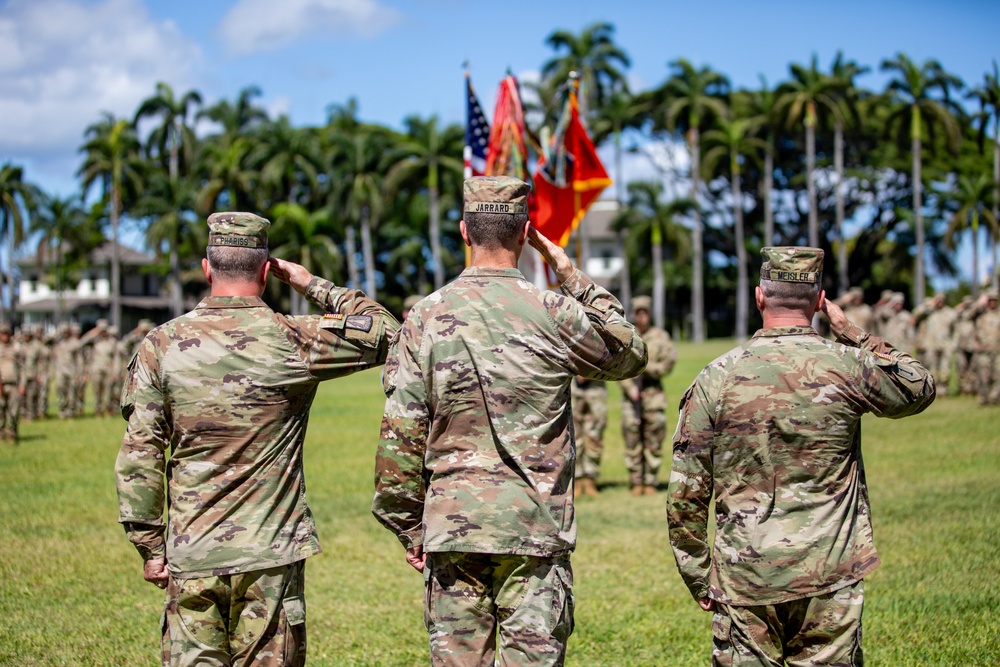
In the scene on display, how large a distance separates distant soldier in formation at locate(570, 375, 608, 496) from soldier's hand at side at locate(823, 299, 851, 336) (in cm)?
818

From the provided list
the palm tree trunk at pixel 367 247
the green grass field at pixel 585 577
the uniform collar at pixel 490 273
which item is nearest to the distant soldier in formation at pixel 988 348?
the green grass field at pixel 585 577

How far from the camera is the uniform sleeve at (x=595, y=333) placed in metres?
3.98

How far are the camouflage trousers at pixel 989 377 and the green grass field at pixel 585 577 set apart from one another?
191 inches

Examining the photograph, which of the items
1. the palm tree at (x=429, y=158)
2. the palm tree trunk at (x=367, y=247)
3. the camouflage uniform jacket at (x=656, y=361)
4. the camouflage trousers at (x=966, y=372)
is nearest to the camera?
the camouflage uniform jacket at (x=656, y=361)

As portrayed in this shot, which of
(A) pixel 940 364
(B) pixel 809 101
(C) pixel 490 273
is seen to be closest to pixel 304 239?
(B) pixel 809 101

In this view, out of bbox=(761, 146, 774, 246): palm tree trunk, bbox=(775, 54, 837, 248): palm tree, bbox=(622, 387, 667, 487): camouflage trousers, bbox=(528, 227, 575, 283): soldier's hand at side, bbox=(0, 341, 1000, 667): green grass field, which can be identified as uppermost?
bbox=(775, 54, 837, 248): palm tree

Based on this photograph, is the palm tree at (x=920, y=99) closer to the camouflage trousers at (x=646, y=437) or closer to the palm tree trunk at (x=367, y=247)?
the palm tree trunk at (x=367, y=247)

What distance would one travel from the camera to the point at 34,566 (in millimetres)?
9352

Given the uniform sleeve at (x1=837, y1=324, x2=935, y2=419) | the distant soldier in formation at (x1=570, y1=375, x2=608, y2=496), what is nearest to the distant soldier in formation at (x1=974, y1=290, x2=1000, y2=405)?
the distant soldier in formation at (x1=570, y1=375, x2=608, y2=496)

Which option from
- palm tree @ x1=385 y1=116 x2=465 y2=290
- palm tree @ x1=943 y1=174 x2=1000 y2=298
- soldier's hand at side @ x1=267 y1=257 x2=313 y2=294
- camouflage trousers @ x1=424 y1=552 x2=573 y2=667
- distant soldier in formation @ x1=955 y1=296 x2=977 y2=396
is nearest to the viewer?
camouflage trousers @ x1=424 y1=552 x2=573 y2=667

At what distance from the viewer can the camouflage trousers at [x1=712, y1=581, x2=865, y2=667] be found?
12.9ft

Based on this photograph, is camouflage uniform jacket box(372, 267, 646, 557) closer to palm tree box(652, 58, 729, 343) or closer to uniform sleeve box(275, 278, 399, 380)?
uniform sleeve box(275, 278, 399, 380)

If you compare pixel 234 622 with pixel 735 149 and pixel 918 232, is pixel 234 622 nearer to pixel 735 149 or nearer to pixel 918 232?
pixel 918 232

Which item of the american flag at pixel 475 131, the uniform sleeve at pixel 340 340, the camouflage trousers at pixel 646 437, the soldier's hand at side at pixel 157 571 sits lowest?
the camouflage trousers at pixel 646 437
